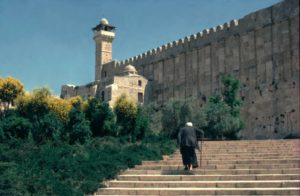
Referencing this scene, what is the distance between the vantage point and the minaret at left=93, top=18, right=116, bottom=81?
48.2 m

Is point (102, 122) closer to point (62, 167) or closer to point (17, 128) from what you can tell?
point (17, 128)

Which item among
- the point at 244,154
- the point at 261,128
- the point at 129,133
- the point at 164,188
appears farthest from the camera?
the point at 261,128

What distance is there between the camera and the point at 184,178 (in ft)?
36.4

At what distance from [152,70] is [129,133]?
1838 cm

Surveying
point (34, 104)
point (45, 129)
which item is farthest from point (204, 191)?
point (34, 104)

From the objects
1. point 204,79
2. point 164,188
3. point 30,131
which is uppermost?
point 204,79

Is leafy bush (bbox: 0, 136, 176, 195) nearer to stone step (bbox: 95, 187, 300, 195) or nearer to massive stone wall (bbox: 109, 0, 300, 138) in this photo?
stone step (bbox: 95, 187, 300, 195)

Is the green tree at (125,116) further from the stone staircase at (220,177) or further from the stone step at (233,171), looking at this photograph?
the stone step at (233,171)

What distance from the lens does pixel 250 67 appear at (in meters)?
33.3

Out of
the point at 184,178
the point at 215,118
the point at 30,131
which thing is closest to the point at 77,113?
the point at 30,131

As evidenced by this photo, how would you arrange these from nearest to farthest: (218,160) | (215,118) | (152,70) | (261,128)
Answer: (218,160) < (215,118) < (261,128) < (152,70)

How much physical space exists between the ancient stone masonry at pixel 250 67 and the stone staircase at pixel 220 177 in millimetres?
15259

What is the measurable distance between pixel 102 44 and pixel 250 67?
60.3ft

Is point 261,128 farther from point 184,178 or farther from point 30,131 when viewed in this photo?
point 184,178
